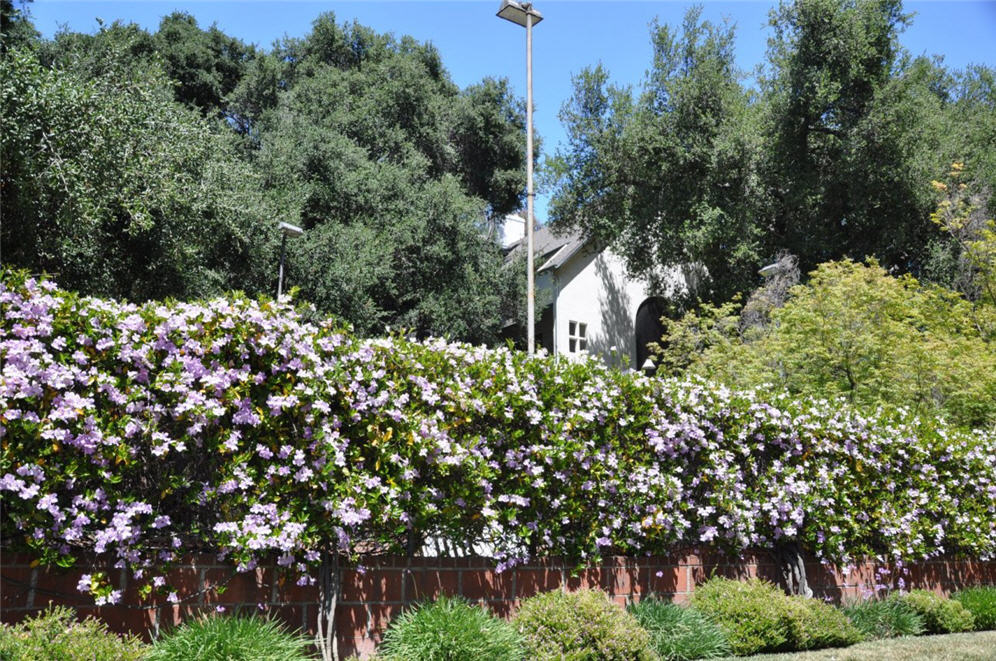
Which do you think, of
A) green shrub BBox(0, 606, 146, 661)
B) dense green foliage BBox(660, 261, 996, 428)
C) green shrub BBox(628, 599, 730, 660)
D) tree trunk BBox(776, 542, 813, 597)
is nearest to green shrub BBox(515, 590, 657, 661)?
green shrub BBox(628, 599, 730, 660)

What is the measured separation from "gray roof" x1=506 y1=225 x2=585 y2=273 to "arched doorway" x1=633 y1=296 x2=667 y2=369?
449 centimetres

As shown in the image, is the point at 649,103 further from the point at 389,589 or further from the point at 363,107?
the point at 389,589

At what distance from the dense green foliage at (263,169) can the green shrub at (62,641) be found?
8.01 metres

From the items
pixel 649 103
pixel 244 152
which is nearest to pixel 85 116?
pixel 244 152

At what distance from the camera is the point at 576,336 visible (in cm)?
2989

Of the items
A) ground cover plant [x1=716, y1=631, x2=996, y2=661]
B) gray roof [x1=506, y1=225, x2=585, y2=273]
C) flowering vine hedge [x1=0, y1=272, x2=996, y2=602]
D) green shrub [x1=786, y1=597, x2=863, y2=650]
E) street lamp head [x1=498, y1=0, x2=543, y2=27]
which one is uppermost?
gray roof [x1=506, y1=225, x2=585, y2=273]

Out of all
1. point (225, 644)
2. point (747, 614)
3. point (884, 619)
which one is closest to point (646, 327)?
point (884, 619)

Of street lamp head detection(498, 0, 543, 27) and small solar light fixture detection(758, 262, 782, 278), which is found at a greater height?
street lamp head detection(498, 0, 543, 27)

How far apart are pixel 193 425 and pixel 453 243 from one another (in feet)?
71.4

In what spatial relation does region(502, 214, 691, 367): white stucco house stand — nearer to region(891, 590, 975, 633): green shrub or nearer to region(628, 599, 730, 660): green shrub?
region(891, 590, 975, 633): green shrub

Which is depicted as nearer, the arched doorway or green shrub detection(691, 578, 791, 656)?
green shrub detection(691, 578, 791, 656)

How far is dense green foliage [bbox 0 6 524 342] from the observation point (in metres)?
11.8

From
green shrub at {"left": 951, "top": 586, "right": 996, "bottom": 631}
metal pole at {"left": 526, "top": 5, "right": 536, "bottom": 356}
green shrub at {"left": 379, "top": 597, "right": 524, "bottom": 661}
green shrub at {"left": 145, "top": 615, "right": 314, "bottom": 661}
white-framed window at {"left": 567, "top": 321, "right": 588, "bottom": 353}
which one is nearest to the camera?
green shrub at {"left": 145, "top": 615, "right": 314, "bottom": 661}

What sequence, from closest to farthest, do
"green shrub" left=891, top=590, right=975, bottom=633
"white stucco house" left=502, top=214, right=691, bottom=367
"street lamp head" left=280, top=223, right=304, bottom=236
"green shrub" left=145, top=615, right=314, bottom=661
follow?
"green shrub" left=145, top=615, right=314, bottom=661 → "green shrub" left=891, top=590, right=975, bottom=633 → "street lamp head" left=280, top=223, right=304, bottom=236 → "white stucco house" left=502, top=214, right=691, bottom=367
